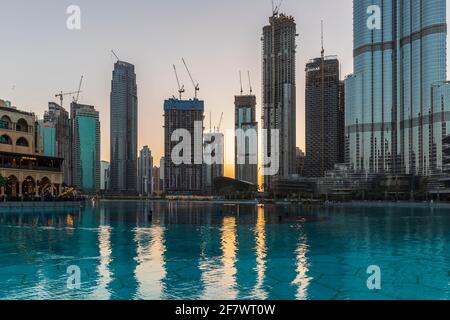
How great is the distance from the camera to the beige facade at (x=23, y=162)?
123963 millimetres

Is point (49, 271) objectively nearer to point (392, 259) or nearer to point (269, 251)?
point (269, 251)

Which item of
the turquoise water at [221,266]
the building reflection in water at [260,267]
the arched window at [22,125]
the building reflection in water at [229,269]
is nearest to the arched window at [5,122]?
the arched window at [22,125]

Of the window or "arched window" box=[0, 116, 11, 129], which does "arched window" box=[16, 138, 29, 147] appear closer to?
the window

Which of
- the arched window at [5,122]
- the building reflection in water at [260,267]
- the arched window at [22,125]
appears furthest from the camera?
the arched window at [22,125]

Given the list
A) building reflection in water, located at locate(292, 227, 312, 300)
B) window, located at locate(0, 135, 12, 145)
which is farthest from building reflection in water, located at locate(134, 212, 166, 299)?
window, located at locate(0, 135, 12, 145)

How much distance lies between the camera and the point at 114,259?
36.0m

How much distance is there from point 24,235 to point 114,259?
78.1 ft

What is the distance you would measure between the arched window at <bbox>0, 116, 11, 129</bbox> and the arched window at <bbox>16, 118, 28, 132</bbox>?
14.6 feet

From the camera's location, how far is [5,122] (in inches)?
5113

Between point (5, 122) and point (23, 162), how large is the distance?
1372 centimetres

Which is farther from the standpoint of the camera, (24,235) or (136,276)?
(24,235)

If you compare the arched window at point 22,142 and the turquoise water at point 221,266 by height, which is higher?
the arched window at point 22,142

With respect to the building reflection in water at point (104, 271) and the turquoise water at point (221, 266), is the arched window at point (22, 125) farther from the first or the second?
the building reflection in water at point (104, 271)
